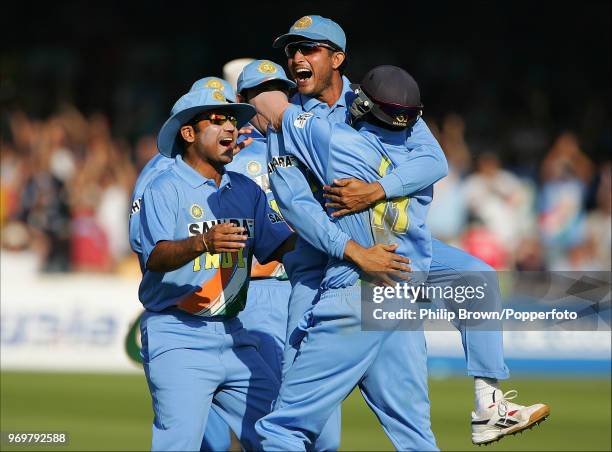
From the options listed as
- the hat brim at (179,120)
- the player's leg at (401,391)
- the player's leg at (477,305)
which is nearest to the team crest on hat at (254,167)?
the hat brim at (179,120)

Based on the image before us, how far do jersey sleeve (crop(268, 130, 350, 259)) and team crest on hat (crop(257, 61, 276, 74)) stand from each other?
1909 mm

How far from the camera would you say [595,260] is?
55.5 feet

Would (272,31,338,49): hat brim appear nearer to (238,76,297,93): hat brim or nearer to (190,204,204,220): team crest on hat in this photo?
(190,204,204,220): team crest on hat

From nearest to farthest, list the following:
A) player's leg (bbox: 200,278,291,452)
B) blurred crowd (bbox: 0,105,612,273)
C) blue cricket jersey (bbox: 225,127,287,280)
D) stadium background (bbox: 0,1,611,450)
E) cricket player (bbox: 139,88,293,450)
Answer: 1. cricket player (bbox: 139,88,293,450)
2. player's leg (bbox: 200,278,291,452)
3. blue cricket jersey (bbox: 225,127,287,280)
4. stadium background (bbox: 0,1,611,450)
5. blurred crowd (bbox: 0,105,612,273)

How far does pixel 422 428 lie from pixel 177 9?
56.0ft

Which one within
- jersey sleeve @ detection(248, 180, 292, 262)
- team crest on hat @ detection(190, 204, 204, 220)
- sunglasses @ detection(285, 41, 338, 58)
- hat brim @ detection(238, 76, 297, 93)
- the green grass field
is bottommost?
the green grass field

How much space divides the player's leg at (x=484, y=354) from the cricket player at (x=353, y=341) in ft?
1.28

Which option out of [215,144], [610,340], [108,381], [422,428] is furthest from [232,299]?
[610,340]

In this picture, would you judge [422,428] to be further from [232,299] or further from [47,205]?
[47,205]

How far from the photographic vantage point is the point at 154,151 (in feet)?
60.3

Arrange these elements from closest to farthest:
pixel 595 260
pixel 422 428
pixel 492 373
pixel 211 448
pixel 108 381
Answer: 1. pixel 422 428
2. pixel 492 373
3. pixel 211 448
4. pixel 108 381
5. pixel 595 260

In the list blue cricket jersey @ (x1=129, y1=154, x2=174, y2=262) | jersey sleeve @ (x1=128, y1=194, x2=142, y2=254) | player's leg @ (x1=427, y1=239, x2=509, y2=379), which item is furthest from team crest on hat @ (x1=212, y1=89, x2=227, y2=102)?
player's leg @ (x1=427, y1=239, x2=509, y2=379)

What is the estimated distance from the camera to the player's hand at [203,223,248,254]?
19.8 feet

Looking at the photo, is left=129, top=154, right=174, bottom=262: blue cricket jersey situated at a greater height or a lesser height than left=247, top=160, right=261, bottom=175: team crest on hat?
lesser
